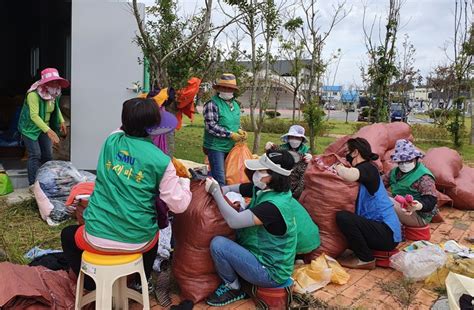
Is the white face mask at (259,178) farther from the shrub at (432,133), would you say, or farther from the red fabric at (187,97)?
the shrub at (432,133)

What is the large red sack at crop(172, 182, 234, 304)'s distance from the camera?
2428mm

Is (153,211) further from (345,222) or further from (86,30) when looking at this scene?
(86,30)

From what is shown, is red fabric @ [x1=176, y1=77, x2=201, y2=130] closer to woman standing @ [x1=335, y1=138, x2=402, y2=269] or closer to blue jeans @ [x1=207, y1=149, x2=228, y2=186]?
blue jeans @ [x1=207, y1=149, x2=228, y2=186]

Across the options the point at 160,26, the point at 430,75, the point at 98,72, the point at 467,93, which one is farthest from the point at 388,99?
the point at 430,75

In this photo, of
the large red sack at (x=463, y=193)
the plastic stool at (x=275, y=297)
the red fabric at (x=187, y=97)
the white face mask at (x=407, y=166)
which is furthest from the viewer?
the large red sack at (x=463, y=193)

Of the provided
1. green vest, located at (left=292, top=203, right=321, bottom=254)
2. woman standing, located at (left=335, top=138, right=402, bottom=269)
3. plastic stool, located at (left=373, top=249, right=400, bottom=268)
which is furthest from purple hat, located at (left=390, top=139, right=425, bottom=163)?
green vest, located at (left=292, top=203, right=321, bottom=254)

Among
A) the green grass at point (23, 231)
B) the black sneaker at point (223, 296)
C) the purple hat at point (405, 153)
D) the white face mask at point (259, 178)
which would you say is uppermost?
the purple hat at point (405, 153)

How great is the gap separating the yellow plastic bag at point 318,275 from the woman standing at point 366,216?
228mm

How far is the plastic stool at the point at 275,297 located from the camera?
2.43 meters

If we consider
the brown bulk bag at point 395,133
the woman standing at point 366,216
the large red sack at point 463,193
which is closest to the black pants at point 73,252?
the woman standing at point 366,216

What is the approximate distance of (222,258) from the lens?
2377 millimetres

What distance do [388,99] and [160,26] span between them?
222 inches

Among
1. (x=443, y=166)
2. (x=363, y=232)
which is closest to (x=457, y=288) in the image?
(x=363, y=232)

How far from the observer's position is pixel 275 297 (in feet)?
7.98
